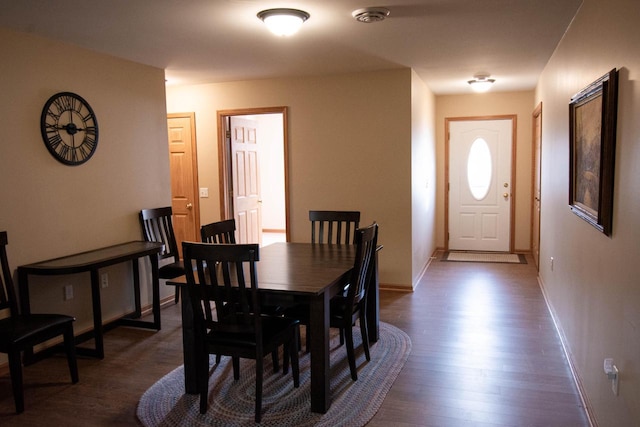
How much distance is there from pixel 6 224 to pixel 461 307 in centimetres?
374

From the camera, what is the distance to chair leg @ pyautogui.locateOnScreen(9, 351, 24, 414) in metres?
2.83

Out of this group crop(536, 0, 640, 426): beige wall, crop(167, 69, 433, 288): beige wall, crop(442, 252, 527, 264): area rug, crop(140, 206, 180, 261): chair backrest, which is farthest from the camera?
crop(442, 252, 527, 264): area rug

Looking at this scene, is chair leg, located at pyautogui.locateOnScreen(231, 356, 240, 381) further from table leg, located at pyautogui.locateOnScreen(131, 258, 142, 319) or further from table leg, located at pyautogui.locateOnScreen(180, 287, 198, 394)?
table leg, located at pyautogui.locateOnScreen(131, 258, 142, 319)

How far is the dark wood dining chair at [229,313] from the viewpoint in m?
2.54

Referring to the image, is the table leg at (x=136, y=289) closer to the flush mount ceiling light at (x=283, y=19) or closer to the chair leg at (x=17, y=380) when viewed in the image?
the chair leg at (x=17, y=380)

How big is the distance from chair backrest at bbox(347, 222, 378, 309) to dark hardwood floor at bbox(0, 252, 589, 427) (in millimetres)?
590

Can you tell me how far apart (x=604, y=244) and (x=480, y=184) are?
5223mm

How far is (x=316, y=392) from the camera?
9.13 ft

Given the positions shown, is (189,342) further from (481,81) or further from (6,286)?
(481,81)

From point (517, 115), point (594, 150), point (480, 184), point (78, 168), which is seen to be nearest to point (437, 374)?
point (594, 150)

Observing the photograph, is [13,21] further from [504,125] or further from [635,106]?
[504,125]

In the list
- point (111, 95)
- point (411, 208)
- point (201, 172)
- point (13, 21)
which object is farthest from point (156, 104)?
Answer: point (411, 208)

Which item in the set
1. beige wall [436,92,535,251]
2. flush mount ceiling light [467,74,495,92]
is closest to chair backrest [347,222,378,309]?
flush mount ceiling light [467,74,495,92]

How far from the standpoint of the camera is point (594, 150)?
2.62m
